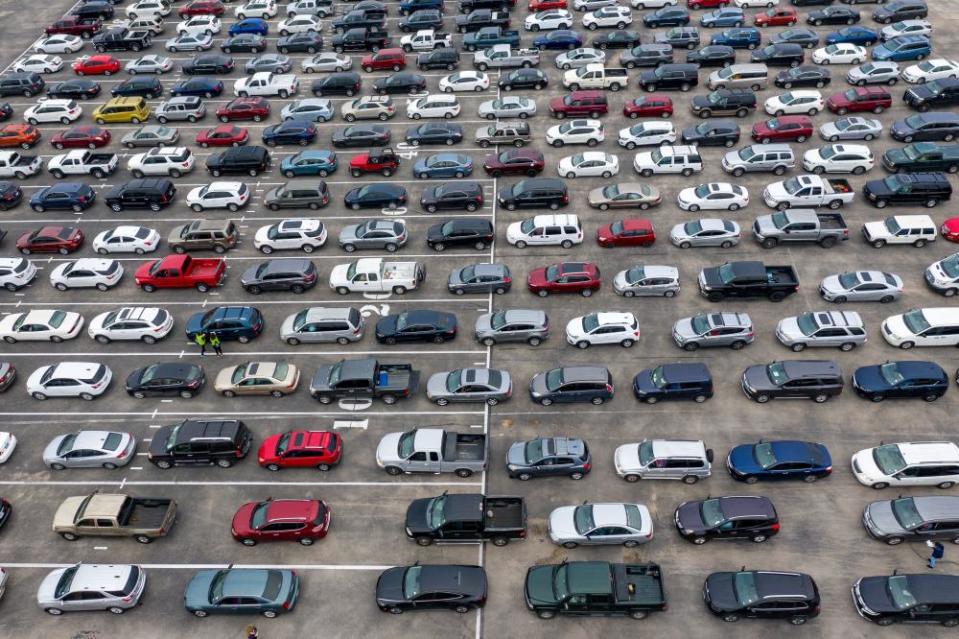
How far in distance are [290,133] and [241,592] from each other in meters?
34.5

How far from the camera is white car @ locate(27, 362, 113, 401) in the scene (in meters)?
34.4

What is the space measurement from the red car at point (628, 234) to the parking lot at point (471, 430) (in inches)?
19.7

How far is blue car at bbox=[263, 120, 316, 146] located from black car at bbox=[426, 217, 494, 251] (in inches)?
605

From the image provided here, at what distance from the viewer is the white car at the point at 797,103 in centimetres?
4944

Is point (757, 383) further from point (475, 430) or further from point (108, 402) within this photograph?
point (108, 402)

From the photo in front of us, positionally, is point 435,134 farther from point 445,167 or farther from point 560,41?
point 560,41

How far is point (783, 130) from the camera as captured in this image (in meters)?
46.9

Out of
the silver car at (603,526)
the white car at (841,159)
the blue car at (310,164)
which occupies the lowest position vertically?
the silver car at (603,526)

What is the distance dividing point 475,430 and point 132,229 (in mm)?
26125

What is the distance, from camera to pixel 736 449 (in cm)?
2958

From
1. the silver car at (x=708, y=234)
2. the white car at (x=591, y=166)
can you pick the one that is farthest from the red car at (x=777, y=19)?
the silver car at (x=708, y=234)

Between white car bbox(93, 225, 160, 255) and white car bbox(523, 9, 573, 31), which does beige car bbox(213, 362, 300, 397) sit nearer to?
white car bbox(93, 225, 160, 255)

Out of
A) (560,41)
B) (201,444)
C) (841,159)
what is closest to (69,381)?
(201,444)

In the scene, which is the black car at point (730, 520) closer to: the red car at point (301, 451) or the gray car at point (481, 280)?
the red car at point (301, 451)
